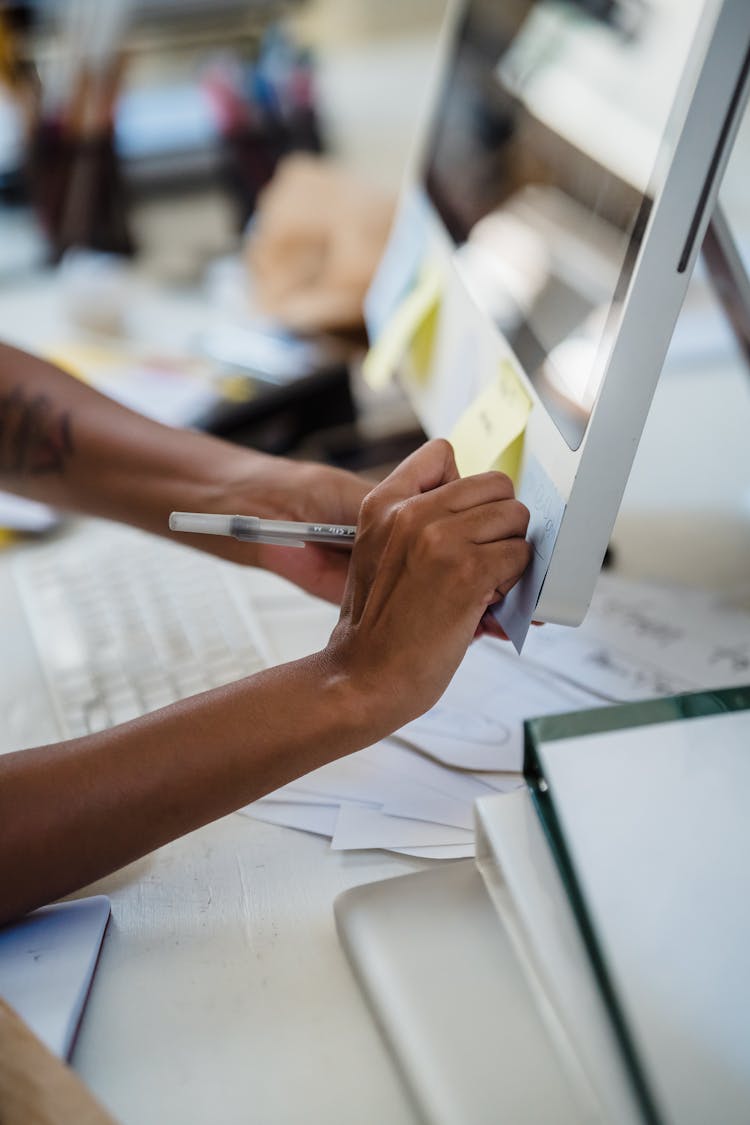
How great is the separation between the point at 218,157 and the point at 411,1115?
1393 mm

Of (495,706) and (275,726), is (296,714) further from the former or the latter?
(495,706)

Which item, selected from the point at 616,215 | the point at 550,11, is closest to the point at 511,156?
the point at 550,11

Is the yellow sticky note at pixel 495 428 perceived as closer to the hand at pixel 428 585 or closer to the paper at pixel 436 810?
the hand at pixel 428 585

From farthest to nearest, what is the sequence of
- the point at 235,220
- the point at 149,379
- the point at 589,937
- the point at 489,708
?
the point at 235,220 < the point at 149,379 < the point at 489,708 < the point at 589,937

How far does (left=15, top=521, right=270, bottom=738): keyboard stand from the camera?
0.71 meters

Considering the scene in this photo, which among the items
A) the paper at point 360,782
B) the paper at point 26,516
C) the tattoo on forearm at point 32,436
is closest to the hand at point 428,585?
the paper at point 360,782

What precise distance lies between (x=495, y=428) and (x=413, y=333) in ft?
0.79

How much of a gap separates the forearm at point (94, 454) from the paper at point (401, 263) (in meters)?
0.22

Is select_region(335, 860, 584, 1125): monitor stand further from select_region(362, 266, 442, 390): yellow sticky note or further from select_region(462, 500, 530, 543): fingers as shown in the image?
select_region(362, 266, 442, 390): yellow sticky note

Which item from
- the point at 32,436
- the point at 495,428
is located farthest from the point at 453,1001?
the point at 32,436

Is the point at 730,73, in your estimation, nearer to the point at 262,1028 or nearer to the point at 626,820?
the point at 626,820

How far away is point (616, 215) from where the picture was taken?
491mm

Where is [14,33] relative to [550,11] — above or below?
below

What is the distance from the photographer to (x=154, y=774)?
0.51m
